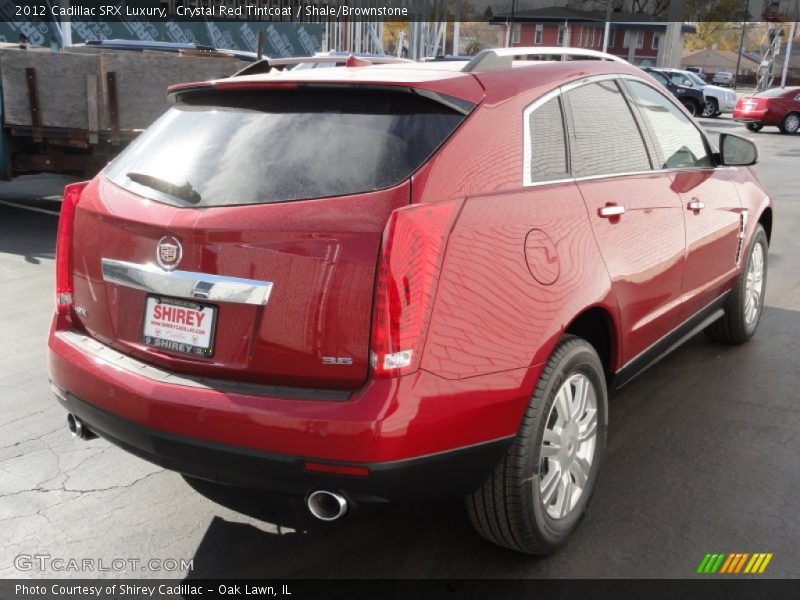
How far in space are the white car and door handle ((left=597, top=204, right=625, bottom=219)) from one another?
30.8m

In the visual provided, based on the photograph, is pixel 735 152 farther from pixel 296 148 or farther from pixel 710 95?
pixel 710 95

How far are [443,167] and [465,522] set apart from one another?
57.2 inches

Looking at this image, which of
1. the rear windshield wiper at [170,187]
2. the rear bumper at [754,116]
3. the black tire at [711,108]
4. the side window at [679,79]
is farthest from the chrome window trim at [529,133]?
the black tire at [711,108]

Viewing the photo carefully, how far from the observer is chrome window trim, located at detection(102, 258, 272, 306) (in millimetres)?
2414

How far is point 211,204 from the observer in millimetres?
2547

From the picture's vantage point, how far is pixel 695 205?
13.0 feet

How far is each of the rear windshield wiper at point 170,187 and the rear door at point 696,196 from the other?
7.09ft

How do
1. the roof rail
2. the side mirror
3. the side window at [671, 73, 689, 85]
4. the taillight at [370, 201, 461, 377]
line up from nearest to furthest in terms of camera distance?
the taillight at [370, 201, 461, 377]
the roof rail
the side mirror
the side window at [671, 73, 689, 85]

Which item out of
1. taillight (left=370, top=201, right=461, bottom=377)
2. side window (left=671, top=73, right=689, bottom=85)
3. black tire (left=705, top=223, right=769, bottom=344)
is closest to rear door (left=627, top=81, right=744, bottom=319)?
black tire (left=705, top=223, right=769, bottom=344)

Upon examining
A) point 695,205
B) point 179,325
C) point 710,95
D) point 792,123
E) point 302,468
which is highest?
point 695,205

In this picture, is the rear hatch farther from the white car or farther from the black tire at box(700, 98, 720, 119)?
the black tire at box(700, 98, 720, 119)

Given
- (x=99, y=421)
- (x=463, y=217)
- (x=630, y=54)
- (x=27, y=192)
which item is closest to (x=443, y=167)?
(x=463, y=217)

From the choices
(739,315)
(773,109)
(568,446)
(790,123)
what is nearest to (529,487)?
(568,446)

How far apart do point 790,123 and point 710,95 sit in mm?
6119
